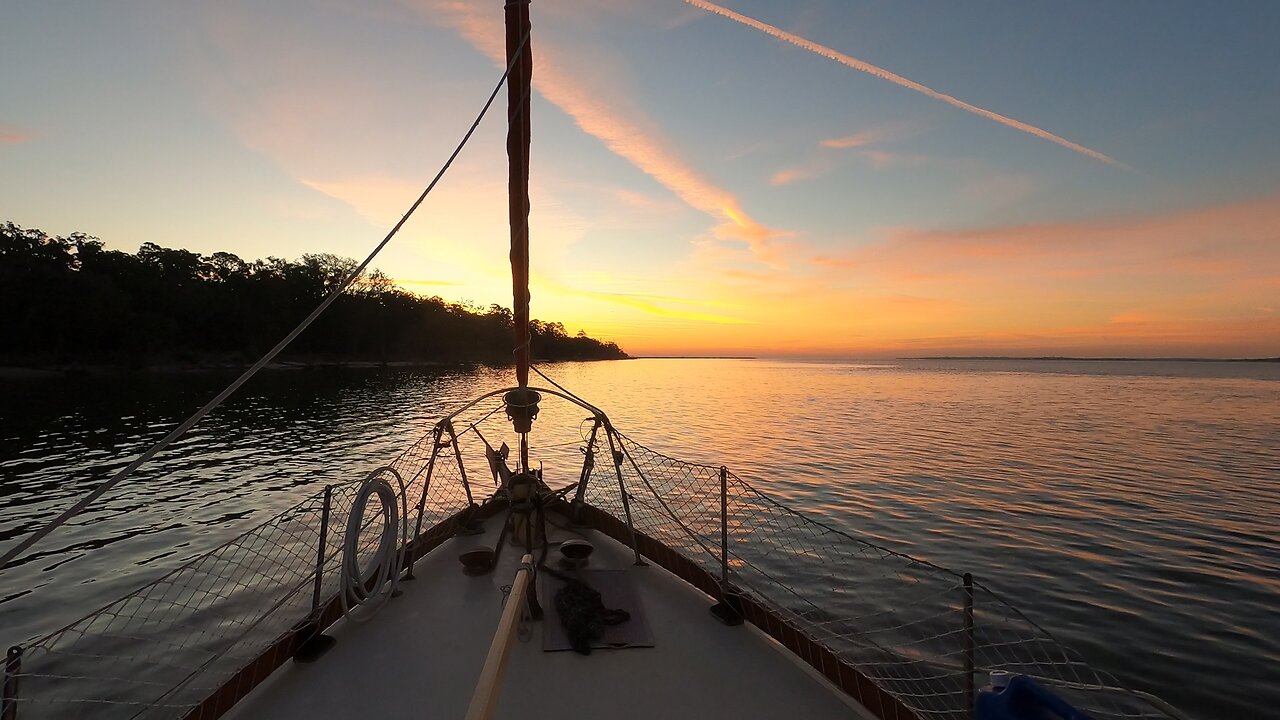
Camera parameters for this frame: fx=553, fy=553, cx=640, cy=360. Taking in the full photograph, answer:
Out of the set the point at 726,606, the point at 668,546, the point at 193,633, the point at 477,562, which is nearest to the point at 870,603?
the point at 668,546

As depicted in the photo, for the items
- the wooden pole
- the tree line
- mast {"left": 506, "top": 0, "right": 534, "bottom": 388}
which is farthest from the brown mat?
the tree line

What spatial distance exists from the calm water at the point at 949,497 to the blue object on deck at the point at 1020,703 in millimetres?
5802

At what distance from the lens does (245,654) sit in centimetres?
624

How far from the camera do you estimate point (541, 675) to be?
3682 millimetres

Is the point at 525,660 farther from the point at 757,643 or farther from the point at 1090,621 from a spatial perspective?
the point at 1090,621

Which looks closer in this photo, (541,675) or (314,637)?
(541,675)

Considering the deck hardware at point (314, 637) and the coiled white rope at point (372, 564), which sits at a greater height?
the coiled white rope at point (372, 564)

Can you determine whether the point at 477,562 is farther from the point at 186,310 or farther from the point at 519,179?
the point at 186,310

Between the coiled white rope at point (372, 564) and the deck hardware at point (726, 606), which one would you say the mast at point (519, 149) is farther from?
the deck hardware at point (726, 606)

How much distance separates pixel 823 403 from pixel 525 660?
37787mm

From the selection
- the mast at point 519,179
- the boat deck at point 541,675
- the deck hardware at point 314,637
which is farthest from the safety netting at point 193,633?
the mast at point 519,179

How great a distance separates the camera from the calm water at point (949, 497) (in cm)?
713

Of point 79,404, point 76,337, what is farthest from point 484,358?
point 79,404

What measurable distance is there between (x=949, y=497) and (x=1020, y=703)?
12814mm
